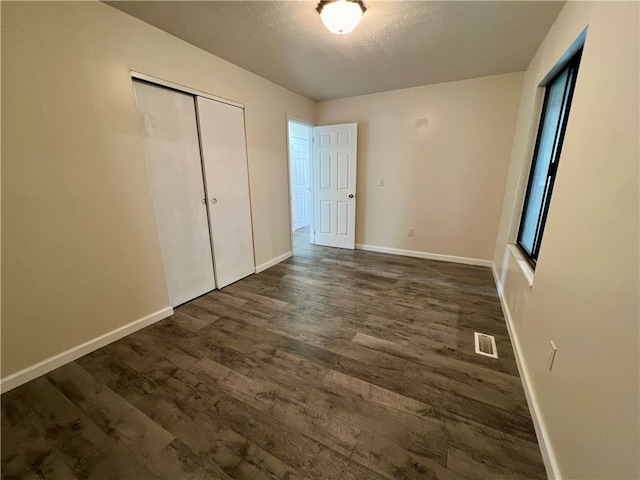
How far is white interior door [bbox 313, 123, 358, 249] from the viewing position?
3.97 metres

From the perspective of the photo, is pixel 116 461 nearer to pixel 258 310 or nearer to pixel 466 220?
pixel 258 310

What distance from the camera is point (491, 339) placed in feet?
6.64

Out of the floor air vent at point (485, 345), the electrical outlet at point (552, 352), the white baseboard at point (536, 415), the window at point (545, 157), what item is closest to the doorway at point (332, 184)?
the window at point (545, 157)

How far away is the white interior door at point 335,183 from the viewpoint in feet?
13.0

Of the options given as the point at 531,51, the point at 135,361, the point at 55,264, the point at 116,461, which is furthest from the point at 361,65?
the point at 116,461

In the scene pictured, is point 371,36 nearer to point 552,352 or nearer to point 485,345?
point 552,352

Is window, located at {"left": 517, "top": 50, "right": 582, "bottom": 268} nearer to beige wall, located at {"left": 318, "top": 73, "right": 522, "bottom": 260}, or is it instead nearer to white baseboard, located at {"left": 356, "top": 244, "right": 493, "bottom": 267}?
beige wall, located at {"left": 318, "top": 73, "right": 522, "bottom": 260}

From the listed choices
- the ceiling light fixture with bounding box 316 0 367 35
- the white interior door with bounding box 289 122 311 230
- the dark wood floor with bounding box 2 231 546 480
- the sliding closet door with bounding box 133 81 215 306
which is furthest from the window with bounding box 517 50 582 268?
the white interior door with bounding box 289 122 311 230

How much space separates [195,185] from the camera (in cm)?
253

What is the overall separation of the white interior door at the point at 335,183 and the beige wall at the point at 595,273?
266 centimetres

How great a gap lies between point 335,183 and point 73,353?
3.57m

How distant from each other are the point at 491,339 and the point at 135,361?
2.70 m

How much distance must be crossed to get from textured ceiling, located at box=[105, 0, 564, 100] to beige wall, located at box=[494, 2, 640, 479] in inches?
22.0

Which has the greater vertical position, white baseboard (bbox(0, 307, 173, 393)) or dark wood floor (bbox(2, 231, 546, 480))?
white baseboard (bbox(0, 307, 173, 393))
